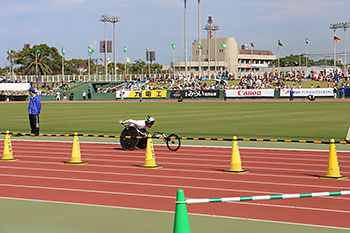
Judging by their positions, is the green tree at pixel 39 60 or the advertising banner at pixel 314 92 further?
the green tree at pixel 39 60

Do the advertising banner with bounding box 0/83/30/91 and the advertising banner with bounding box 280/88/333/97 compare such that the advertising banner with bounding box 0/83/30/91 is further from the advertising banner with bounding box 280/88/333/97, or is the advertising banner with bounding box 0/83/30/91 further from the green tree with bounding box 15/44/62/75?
the advertising banner with bounding box 280/88/333/97

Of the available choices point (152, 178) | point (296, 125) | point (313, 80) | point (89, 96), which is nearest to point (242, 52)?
point (313, 80)

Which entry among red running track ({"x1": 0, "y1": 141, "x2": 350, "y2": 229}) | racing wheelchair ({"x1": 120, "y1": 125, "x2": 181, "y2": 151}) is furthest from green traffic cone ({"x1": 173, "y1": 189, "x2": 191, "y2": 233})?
racing wheelchair ({"x1": 120, "y1": 125, "x2": 181, "y2": 151})

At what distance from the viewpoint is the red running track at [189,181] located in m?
8.62

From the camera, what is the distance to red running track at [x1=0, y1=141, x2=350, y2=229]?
862cm

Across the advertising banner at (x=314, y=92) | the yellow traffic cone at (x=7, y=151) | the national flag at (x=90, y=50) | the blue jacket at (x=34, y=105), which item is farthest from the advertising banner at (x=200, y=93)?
the yellow traffic cone at (x=7, y=151)

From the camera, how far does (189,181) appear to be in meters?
11.5

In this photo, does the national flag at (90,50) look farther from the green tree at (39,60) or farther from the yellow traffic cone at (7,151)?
the yellow traffic cone at (7,151)

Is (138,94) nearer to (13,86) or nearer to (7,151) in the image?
(13,86)

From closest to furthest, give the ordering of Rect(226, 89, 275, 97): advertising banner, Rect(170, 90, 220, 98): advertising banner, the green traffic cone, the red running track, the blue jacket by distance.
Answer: the green traffic cone, the red running track, the blue jacket, Rect(226, 89, 275, 97): advertising banner, Rect(170, 90, 220, 98): advertising banner

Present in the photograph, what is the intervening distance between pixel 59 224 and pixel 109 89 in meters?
88.2

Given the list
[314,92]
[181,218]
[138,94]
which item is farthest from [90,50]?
[181,218]

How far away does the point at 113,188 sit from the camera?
10703mm

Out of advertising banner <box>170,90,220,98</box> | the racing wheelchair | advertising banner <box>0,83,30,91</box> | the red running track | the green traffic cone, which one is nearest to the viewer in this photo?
the green traffic cone
